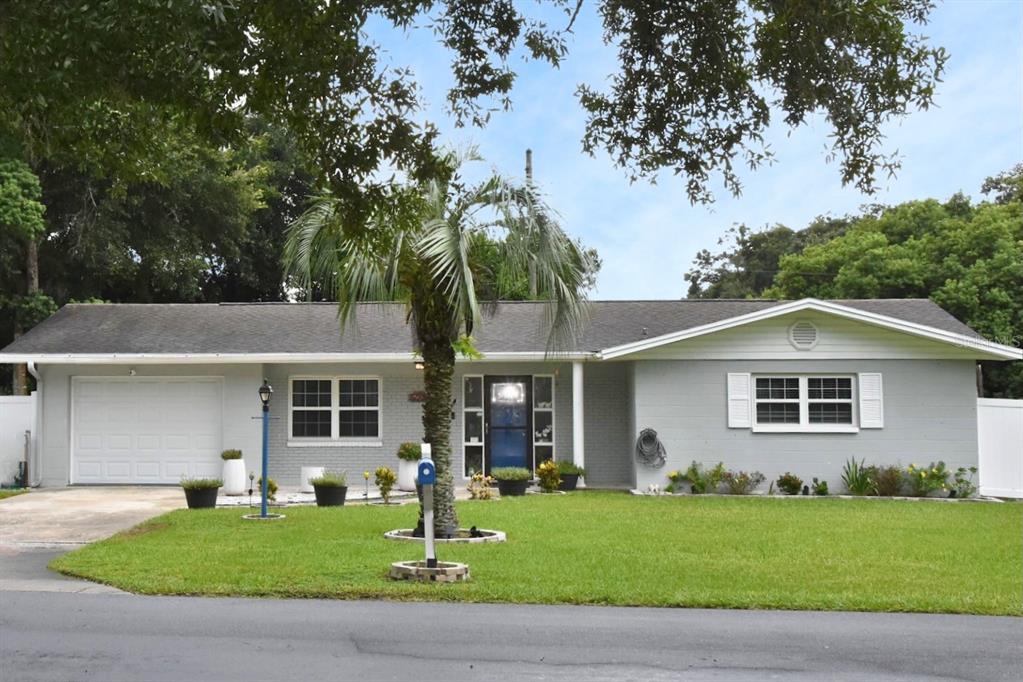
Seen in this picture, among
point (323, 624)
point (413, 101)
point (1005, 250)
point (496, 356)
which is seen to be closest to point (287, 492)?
point (496, 356)

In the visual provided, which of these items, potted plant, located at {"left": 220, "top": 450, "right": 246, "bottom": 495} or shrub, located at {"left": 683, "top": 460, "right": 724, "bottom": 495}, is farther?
shrub, located at {"left": 683, "top": 460, "right": 724, "bottom": 495}

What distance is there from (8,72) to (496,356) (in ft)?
47.5

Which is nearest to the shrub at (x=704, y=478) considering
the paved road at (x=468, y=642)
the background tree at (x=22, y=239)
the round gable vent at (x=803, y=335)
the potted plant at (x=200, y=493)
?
the round gable vent at (x=803, y=335)

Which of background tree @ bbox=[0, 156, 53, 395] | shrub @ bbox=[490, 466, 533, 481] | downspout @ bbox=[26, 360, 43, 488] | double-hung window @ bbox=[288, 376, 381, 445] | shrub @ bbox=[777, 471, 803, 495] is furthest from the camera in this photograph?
background tree @ bbox=[0, 156, 53, 395]

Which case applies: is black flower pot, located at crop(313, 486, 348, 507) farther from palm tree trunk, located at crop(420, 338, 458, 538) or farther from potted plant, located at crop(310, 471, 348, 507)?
palm tree trunk, located at crop(420, 338, 458, 538)

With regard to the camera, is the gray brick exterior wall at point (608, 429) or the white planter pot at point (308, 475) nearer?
the white planter pot at point (308, 475)

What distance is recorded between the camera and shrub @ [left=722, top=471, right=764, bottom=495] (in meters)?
A: 20.5

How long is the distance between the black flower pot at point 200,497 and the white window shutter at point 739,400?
30.8 feet

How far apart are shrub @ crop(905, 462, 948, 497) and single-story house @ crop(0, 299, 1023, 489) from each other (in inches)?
9.1

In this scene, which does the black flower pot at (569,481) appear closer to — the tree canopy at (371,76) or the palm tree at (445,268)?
the palm tree at (445,268)

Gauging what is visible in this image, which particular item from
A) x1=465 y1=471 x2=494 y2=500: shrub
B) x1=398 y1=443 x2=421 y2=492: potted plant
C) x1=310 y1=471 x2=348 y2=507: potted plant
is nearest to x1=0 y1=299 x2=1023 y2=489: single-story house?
x1=398 y1=443 x2=421 y2=492: potted plant

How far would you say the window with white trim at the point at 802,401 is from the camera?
20.8m

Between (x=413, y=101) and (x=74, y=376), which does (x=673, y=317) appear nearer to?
(x=74, y=376)

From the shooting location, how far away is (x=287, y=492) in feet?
68.8
